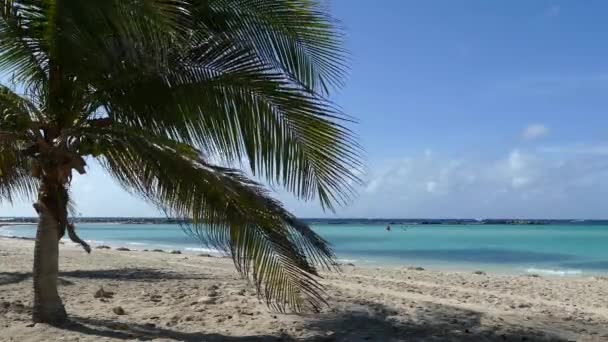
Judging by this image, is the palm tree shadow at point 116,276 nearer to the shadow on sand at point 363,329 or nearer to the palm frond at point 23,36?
the shadow on sand at point 363,329

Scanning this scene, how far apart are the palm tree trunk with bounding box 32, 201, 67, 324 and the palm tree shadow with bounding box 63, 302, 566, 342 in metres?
0.26

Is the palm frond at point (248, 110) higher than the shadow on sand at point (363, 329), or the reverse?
the palm frond at point (248, 110)

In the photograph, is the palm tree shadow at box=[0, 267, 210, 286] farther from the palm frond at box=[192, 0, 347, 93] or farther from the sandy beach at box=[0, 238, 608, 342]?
the palm frond at box=[192, 0, 347, 93]

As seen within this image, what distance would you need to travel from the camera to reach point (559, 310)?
9961 mm

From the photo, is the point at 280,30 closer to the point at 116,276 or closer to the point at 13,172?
the point at 13,172

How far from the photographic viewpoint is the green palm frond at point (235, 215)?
5852mm

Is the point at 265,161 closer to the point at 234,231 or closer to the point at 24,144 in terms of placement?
the point at 234,231

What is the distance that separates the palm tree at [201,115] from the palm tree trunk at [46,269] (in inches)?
0.9

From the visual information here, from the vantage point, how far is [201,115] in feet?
20.3

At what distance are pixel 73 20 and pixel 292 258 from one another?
9.47 feet

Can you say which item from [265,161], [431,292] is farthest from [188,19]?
[431,292]

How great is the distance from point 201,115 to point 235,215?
1025 millimetres

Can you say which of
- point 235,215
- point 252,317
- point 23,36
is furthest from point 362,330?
point 23,36

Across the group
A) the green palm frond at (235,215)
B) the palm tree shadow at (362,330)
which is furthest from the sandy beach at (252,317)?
the green palm frond at (235,215)
